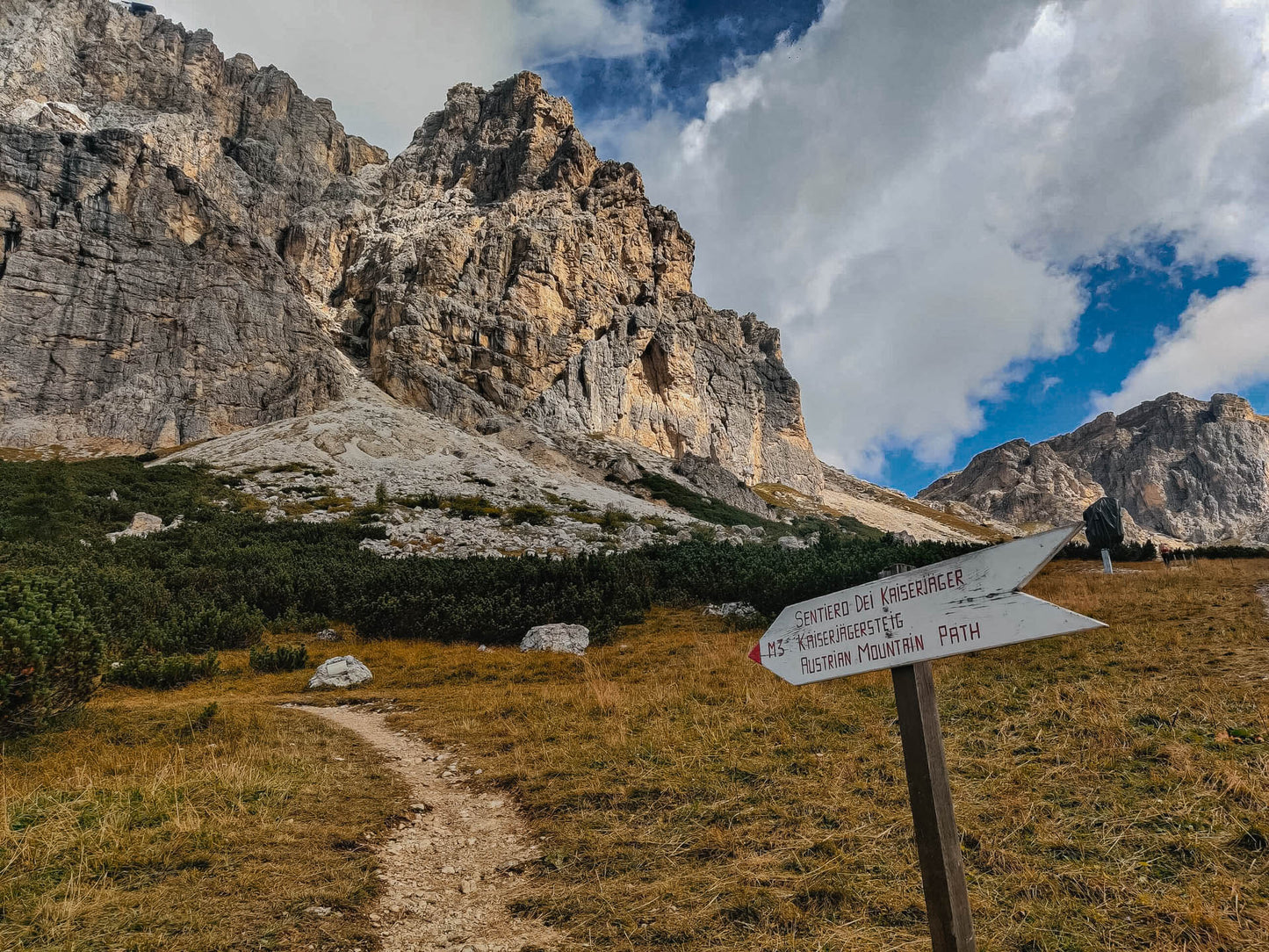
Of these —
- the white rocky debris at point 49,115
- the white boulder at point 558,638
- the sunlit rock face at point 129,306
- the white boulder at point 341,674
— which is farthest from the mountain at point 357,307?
the white boulder at point 341,674

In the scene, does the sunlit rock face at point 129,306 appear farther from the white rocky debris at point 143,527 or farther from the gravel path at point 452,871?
the gravel path at point 452,871

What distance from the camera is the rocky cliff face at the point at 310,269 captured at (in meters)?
57.8

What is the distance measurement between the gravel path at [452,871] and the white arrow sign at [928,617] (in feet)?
8.44

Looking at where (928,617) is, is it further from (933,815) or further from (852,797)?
(852,797)

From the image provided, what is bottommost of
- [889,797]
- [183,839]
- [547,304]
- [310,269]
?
[889,797]

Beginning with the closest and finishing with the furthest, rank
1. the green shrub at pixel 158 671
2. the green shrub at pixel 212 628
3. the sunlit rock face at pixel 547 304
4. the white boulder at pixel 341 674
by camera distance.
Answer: the green shrub at pixel 158 671, the white boulder at pixel 341 674, the green shrub at pixel 212 628, the sunlit rock face at pixel 547 304

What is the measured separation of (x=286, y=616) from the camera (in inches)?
666

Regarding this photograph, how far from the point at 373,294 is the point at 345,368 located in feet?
56.4

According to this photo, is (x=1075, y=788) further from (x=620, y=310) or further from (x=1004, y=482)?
(x=1004, y=482)

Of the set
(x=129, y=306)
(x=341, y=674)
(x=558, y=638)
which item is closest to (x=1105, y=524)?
(x=558, y=638)

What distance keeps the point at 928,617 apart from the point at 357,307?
88.6 m

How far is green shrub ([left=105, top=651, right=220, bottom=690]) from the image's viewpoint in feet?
36.8

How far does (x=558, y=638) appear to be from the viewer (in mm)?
14812

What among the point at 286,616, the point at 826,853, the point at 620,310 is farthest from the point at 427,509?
the point at 620,310
